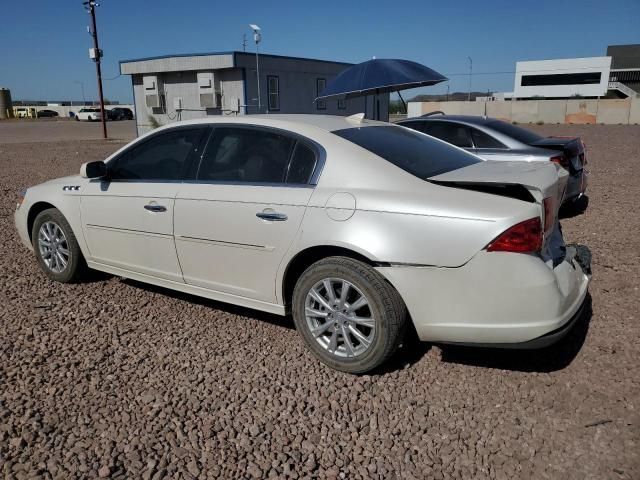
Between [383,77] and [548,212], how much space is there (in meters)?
7.15

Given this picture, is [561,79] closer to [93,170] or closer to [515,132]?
[515,132]

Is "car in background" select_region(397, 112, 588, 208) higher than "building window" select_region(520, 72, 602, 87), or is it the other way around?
"building window" select_region(520, 72, 602, 87)

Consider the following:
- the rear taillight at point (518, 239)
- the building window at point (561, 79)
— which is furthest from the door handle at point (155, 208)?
the building window at point (561, 79)

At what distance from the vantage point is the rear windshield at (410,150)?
11.2 ft

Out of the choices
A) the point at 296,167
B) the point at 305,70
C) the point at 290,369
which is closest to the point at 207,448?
the point at 290,369

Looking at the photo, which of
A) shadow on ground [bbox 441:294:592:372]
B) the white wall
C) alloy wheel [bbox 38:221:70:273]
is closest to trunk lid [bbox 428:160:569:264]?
shadow on ground [bbox 441:294:592:372]

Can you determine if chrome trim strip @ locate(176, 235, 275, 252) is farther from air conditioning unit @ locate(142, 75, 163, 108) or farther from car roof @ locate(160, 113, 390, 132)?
air conditioning unit @ locate(142, 75, 163, 108)

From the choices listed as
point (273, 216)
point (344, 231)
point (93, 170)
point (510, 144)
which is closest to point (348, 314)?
point (344, 231)

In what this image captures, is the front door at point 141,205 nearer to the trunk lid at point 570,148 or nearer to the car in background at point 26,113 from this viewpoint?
the trunk lid at point 570,148

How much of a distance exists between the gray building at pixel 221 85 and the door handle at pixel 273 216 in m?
19.2

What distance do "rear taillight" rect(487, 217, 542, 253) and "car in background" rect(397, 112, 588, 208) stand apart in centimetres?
441

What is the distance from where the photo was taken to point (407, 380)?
3.30 metres

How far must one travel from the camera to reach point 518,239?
281cm

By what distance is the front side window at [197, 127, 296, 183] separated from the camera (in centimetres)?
362
